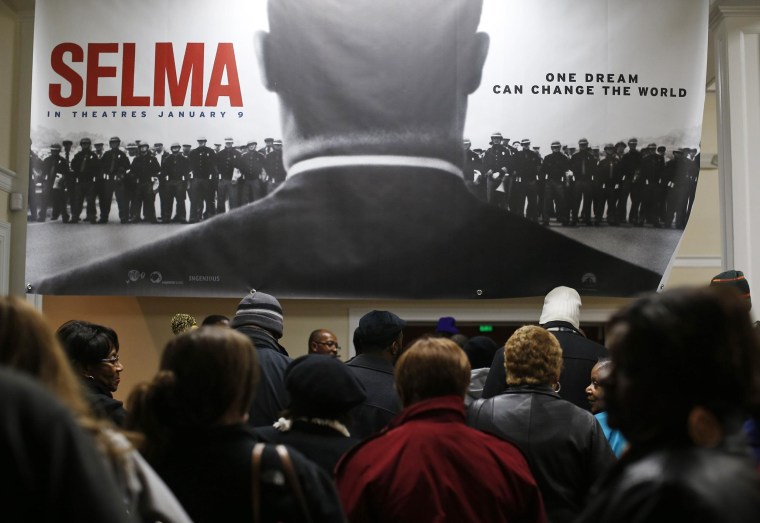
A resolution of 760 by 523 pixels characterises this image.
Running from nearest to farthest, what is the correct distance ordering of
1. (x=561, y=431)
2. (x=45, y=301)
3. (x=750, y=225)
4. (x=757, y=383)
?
(x=757, y=383), (x=561, y=431), (x=750, y=225), (x=45, y=301)

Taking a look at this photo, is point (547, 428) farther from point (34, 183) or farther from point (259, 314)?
point (34, 183)

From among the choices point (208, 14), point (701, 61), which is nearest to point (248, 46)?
point (208, 14)

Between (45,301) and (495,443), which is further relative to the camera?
(45,301)

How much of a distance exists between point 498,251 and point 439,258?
0.41 m

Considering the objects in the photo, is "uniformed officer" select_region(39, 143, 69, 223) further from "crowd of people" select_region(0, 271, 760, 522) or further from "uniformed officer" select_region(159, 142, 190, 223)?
"crowd of people" select_region(0, 271, 760, 522)

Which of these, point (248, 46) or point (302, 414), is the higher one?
point (248, 46)

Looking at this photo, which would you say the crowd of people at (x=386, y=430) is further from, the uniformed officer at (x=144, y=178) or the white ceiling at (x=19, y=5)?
the white ceiling at (x=19, y=5)

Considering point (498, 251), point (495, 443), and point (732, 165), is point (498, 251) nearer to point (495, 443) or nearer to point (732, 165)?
point (732, 165)

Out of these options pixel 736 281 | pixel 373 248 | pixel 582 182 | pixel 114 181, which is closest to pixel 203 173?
pixel 114 181

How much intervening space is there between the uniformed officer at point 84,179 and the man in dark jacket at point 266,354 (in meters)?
2.69

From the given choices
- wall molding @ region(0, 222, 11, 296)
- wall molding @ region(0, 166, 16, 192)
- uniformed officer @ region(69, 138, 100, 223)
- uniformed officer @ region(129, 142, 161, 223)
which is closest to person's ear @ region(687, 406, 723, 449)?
uniformed officer @ region(129, 142, 161, 223)

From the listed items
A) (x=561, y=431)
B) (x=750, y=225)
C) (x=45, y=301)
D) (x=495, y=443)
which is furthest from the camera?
(x=45, y=301)

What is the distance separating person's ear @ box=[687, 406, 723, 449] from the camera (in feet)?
4.18

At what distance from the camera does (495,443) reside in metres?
2.61
